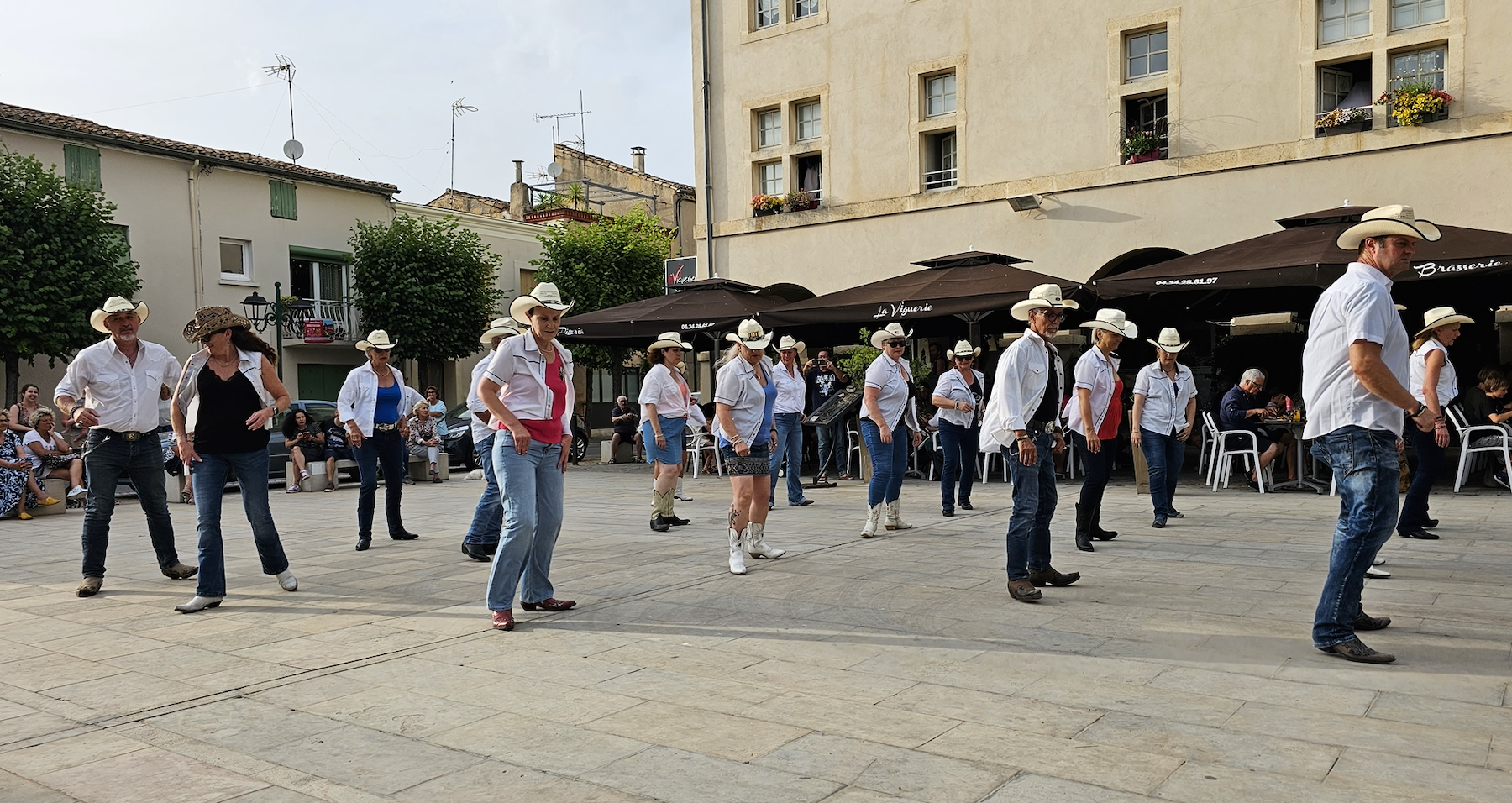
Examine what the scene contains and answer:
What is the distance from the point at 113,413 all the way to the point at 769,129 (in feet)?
55.2

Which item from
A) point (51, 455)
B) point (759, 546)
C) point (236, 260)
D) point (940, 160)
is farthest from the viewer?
point (236, 260)

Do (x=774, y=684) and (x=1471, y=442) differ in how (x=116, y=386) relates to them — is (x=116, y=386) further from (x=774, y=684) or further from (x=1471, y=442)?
(x=1471, y=442)

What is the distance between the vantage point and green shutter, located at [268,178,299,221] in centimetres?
3164

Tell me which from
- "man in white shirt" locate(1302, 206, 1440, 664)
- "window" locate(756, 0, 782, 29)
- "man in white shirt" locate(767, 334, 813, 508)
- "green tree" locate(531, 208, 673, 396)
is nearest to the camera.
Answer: "man in white shirt" locate(1302, 206, 1440, 664)

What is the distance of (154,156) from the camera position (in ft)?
95.0

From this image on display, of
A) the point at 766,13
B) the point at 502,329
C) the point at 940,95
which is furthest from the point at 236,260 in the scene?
the point at 502,329

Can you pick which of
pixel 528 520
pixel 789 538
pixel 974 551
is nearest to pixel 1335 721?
pixel 528 520

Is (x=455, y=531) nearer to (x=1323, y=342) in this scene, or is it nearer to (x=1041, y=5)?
(x=1323, y=342)

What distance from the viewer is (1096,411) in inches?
340

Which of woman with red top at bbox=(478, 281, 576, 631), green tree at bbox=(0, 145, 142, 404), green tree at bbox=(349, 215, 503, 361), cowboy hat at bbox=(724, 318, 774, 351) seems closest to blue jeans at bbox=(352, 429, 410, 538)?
cowboy hat at bbox=(724, 318, 774, 351)

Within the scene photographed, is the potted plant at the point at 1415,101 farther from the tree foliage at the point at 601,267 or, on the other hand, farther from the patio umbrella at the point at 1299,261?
the tree foliage at the point at 601,267

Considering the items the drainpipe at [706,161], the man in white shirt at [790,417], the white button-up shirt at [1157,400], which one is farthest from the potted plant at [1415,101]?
the drainpipe at [706,161]

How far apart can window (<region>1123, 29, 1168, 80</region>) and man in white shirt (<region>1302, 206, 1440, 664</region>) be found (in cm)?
1405

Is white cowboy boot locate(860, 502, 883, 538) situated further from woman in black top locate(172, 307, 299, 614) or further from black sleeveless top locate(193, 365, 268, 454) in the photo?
black sleeveless top locate(193, 365, 268, 454)
